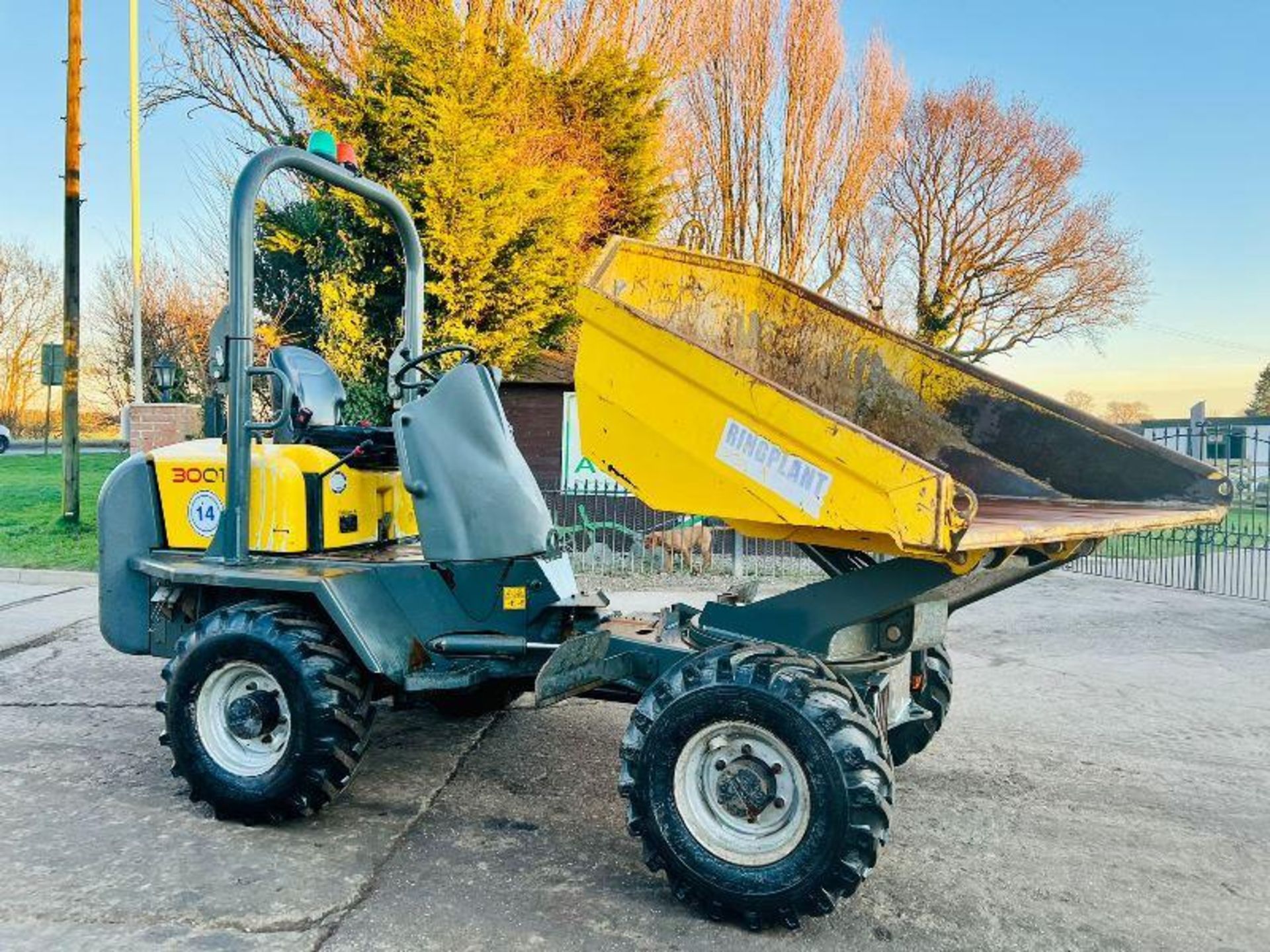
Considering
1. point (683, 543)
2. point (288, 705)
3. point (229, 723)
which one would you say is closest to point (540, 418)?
point (683, 543)

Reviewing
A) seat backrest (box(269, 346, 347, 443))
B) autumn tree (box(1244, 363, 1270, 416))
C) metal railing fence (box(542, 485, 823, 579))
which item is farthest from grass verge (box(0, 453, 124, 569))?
autumn tree (box(1244, 363, 1270, 416))

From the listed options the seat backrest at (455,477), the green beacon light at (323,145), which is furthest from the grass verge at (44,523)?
the seat backrest at (455,477)

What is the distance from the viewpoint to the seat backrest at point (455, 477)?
14.1ft

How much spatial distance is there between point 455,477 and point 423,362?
2.75 feet

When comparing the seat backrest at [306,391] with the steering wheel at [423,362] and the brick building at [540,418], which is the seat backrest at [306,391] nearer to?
the steering wheel at [423,362]

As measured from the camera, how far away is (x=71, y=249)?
1543 cm

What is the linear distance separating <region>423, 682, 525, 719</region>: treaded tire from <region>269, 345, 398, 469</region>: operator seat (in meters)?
1.32

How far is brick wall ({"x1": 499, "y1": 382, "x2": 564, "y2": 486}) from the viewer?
14859 millimetres

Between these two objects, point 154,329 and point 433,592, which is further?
point 154,329

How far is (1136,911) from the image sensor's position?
3.51m

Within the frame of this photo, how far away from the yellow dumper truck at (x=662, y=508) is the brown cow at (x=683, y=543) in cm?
703

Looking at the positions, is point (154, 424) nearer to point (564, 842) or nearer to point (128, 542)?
point (128, 542)

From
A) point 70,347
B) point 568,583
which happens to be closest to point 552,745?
point 568,583

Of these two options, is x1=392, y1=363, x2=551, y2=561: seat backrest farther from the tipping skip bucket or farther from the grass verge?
the grass verge
